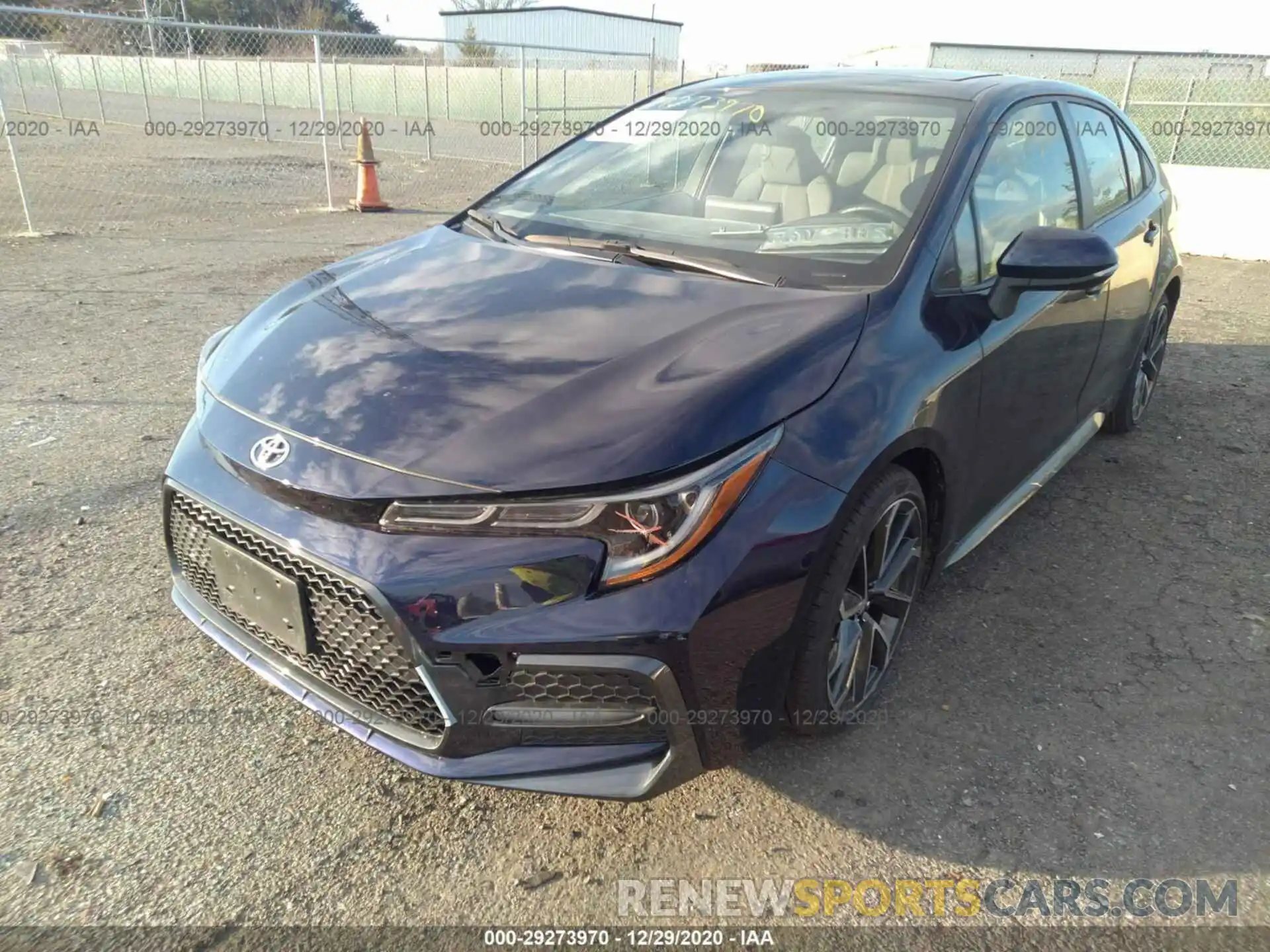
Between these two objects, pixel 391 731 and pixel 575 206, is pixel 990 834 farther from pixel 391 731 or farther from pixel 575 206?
pixel 575 206

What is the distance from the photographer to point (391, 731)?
1.94 m

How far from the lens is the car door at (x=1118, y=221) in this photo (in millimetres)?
3572

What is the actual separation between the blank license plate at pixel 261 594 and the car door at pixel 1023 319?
1870mm

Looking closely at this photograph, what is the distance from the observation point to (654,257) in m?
2.72

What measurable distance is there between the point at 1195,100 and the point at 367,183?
12.4m

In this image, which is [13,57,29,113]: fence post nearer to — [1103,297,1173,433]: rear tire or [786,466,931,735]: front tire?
[1103,297,1173,433]: rear tire

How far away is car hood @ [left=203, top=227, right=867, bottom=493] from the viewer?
1888 mm

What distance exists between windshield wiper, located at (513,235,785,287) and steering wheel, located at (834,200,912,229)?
41 cm

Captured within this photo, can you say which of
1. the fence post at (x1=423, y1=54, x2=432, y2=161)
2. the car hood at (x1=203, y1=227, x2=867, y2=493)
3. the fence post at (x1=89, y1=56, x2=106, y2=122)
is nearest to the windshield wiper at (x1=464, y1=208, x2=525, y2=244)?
the car hood at (x1=203, y1=227, x2=867, y2=493)

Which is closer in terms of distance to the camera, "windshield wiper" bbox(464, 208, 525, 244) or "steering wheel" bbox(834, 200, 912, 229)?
"steering wheel" bbox(834, 200, 912, 229)

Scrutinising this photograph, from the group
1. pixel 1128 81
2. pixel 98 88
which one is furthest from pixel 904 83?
pixel 98 88

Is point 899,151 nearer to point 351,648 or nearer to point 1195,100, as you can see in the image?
point 351,648

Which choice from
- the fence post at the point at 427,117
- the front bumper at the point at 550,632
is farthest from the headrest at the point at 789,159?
the fence post at the point at 427,117

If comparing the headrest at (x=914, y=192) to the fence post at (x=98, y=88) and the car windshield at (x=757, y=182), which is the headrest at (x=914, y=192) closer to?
the car windshield at (x=757, y=182)
